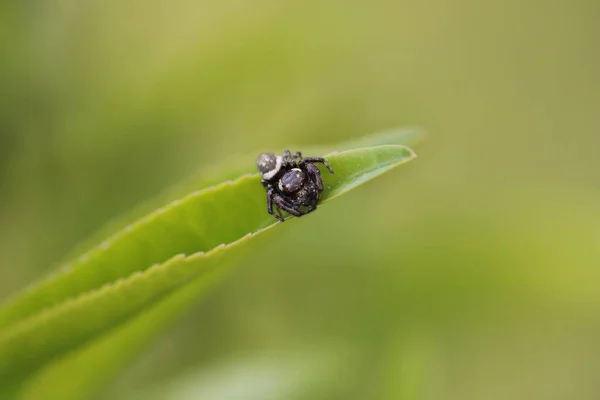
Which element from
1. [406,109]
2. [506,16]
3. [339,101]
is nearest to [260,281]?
[339,101]

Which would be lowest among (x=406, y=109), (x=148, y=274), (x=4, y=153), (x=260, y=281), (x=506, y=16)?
(x=148, y=274)

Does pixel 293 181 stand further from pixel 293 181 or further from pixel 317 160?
pixel 317 160

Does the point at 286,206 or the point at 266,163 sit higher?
the point at 266,163

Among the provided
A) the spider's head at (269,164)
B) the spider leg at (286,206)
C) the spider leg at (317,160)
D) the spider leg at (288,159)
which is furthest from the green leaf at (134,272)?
the spider leg at (288,159)

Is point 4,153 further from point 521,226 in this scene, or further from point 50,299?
point 521,226

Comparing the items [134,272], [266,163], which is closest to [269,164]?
[266,163]

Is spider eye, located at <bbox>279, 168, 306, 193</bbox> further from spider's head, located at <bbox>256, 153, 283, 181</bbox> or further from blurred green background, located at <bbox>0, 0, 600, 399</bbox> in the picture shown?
blurred green background, located at <bbox>0, 0, 600, 399</bbox>

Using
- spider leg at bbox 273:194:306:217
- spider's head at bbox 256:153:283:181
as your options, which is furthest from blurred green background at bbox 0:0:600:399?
spider's head at bbox 256:153:283:181
